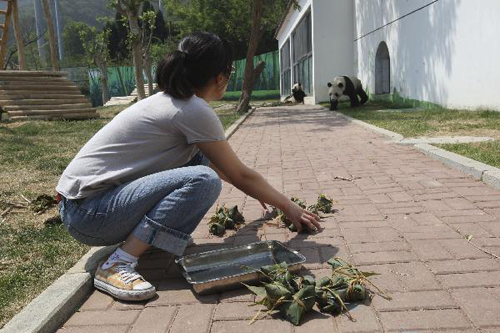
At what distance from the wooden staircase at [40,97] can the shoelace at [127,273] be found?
35.9 feet

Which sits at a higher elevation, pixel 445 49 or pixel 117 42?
pixel 117 42

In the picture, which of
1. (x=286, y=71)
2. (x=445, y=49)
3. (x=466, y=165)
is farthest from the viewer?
(x=286, y=71)

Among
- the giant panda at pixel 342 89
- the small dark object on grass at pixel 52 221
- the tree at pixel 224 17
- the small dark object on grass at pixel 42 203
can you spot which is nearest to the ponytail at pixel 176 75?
the small dark object on grass at pixel 52 221

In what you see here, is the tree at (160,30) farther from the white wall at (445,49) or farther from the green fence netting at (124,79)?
the white wall at (445,49)

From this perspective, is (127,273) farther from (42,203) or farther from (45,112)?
(45,112)

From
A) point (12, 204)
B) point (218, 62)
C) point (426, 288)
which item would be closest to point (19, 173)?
Answer: point (12, 204)

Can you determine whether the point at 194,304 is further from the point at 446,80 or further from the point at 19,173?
the point at 446,80

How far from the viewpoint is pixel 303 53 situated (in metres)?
22.4

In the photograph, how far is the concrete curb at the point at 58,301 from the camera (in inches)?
84.8

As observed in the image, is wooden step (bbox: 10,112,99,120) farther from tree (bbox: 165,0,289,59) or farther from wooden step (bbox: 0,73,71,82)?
tree (bbox: 165,0,289,59)

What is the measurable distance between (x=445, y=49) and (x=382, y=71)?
5.69 m

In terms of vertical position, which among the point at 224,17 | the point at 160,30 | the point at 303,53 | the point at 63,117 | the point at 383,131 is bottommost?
the point at 383,131

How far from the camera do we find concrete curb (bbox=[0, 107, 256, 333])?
7.06ft

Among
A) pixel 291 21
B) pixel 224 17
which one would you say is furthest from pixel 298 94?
pixel 224 17
